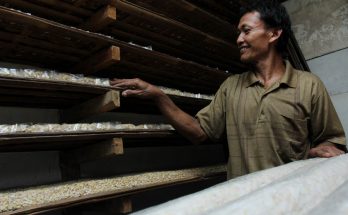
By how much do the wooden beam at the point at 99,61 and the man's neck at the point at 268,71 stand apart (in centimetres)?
85

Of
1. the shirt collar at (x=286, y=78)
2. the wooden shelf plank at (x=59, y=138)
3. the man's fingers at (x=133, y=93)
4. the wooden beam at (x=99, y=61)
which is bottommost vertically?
the wooden shelf plank at (x=59, y=138)

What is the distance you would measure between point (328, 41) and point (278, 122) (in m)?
1.76

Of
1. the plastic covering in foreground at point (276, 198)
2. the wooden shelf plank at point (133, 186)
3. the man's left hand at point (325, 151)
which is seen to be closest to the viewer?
the plastic covering in foreground at point (276, 198)

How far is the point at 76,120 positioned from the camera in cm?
196

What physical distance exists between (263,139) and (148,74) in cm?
80

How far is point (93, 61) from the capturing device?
1.74m

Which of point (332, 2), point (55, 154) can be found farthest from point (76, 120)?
point (332, 2)

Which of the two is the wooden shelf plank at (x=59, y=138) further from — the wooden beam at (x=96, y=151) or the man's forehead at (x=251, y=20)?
the man's forehead at (x=251, y=20)

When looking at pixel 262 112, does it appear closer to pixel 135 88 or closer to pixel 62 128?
pixel 135 88

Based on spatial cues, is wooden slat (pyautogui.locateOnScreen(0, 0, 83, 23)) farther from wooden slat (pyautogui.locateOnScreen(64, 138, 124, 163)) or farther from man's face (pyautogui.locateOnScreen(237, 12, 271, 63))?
man's face (pyautogui.locateOnScreen(237, 12, 271, 63))

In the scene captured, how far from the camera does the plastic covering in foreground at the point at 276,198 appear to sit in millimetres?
606

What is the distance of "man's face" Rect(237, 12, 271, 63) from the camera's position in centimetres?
200

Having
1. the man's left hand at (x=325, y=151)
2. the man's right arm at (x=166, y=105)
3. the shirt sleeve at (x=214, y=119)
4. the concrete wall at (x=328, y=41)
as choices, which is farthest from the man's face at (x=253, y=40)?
the concrete wall at (x=328, y=41)

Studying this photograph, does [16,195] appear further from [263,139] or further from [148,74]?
[263,139]
